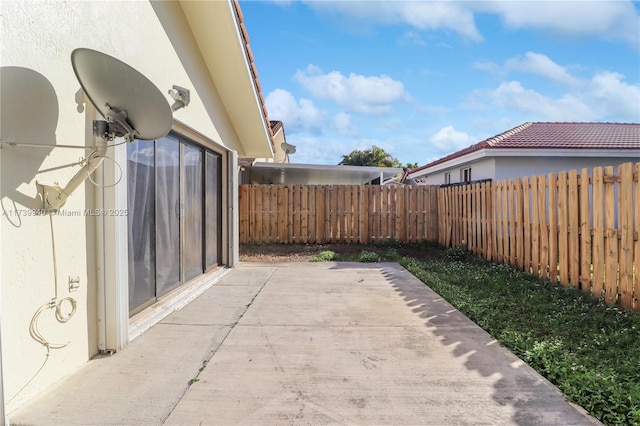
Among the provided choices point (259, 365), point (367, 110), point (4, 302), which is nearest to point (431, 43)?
point (259, 365)

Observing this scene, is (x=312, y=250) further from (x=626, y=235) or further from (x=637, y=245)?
(x=637, y=245)

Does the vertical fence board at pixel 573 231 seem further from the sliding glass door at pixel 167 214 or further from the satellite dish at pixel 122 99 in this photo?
the sliding glass door at pixel 167 214

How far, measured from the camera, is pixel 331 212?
35.1 ft

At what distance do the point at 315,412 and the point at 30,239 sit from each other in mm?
2307

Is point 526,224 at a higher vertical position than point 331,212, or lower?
lower

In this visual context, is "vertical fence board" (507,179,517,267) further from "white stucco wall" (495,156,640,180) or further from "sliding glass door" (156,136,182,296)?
"sliding glass door" (156,136,182,296)

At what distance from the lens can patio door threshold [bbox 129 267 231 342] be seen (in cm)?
363

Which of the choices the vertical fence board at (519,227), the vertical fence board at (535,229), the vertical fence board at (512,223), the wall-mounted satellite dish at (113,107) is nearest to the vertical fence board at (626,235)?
the vertical fence board at (535,229)

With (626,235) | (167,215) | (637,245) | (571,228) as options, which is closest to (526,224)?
(571,228)

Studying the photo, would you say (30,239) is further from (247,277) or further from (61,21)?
(247,277)

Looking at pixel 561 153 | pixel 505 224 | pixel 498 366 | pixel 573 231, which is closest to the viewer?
pixel 498 366

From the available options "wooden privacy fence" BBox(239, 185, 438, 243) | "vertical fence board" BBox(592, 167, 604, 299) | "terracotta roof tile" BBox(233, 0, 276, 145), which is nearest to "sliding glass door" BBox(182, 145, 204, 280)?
"terracotta roof tile" BBox(233, 0, 276, 145)

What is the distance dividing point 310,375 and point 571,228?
4.56 metres

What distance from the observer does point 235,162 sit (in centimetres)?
737
